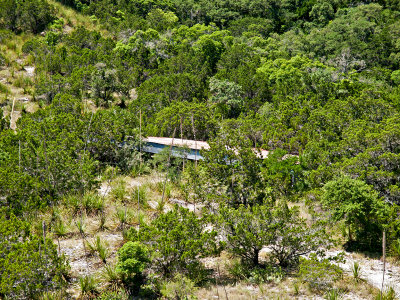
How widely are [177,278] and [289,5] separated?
169 feet

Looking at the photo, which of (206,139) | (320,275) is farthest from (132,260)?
(206,139)

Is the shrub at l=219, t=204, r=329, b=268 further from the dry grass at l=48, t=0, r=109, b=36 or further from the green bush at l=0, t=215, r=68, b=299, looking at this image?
the dry grass at l=48, t=0, r=109, b=36

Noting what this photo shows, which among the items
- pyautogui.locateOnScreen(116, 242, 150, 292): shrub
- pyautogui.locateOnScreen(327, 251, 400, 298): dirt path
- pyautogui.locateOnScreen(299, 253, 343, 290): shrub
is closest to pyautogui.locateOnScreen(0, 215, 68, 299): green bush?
pyautogui.locateOnScreen(116, 242, 150, 292): shrub

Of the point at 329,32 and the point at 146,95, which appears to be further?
the point at 329,32

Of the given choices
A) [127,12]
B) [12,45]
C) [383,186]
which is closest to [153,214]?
[383,186]

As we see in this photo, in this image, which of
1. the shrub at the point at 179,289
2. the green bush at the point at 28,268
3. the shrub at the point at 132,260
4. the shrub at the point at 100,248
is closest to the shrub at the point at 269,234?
the shrub at the point at 179,289

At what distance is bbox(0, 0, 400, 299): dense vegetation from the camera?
863cm

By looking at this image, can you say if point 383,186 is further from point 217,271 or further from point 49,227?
point 49,227

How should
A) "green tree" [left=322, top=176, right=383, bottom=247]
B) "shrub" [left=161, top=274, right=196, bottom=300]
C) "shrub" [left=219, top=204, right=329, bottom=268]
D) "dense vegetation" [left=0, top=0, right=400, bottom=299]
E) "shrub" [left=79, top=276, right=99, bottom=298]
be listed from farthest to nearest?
1. "green tree" [left=322, top=176, right=383, bottom=247]
2. "shrub" [left=219, top=204, right=329, bottom=268]
3. "dense vegetation" [left=0, top=0, right=400, bottom=299]
4. "shrub" [left=79, top=276, right=99, bottom=298]
5. "shrub" [left=161, top=274, right=196, bottom=300]

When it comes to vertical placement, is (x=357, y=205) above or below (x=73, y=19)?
below

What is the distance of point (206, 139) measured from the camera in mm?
19781

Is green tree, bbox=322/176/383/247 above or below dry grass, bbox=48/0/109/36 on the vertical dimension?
below

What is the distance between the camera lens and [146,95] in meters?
22.3

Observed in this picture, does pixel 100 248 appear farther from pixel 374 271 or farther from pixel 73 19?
pixel 73 19
